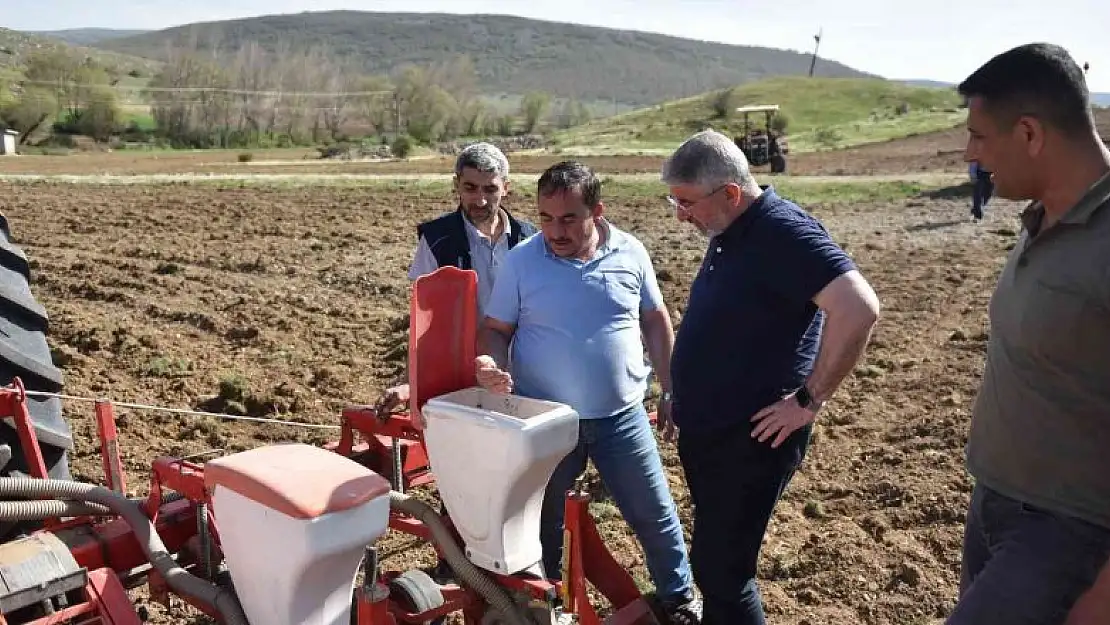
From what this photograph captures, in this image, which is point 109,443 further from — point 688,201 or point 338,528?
point 688,201

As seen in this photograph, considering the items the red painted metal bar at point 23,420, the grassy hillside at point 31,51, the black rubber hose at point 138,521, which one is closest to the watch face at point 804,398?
the black rubber hose at point 138,521

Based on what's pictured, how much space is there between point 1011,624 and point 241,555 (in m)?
1.71

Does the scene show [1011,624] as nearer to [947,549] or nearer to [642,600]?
[642,600]

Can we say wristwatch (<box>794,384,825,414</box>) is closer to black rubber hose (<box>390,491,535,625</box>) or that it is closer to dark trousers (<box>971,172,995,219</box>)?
black rubber hose (<box>390,491,535,625</box>)

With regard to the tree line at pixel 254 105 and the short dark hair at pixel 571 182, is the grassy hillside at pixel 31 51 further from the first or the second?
the short dark hair at pixel 571 182

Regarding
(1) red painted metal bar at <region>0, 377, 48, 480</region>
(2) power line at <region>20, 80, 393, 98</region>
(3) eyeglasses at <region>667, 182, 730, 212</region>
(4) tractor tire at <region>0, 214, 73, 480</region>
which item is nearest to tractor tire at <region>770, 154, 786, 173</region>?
(4) tractor tire at <region>0, 214, 73, 480</region>

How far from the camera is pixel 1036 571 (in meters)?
2.02

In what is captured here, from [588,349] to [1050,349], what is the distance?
140cm

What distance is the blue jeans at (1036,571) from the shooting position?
6.58 feet

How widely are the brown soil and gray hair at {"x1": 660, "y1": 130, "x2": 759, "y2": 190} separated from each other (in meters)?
1.84

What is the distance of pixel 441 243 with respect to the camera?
3.48 metres

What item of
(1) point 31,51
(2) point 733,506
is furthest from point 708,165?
(1) point 31,51

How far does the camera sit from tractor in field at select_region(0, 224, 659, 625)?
2174 millimetres

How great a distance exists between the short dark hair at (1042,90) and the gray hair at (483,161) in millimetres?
1817
